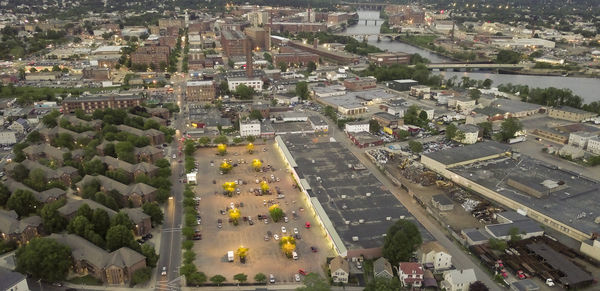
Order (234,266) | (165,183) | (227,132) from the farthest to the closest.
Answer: (227,132)
(165,183)
(234,266)

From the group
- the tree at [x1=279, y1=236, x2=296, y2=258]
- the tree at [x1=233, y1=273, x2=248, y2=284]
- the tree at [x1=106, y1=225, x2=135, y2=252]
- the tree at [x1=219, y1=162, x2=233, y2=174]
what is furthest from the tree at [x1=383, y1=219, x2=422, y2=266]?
the tree at [x1=219, y1=162, x2=233, y2=174]

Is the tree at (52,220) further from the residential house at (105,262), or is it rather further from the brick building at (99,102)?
the brick building at (99,102)

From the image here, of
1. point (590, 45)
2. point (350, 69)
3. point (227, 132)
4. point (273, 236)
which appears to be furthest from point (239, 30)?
point (273, 236)

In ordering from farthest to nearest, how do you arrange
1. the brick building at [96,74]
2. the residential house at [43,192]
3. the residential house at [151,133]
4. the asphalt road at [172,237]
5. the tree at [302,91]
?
the brick building at [96,74] → the tree at [302,91] → the residential house at [151,133] → the residential house at [43,192] → the asphalt road at [172,237]

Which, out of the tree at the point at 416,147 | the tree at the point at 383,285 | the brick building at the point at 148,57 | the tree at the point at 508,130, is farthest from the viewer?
the brick building at the point at 148,57

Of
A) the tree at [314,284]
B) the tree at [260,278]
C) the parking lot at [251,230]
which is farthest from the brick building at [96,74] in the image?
the tree at [314,284]

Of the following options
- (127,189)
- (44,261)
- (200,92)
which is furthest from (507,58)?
(44,261)

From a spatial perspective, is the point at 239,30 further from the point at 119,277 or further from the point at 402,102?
the point at 119,277

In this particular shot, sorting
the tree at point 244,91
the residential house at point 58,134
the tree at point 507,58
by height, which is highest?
the tree at point 507,58
